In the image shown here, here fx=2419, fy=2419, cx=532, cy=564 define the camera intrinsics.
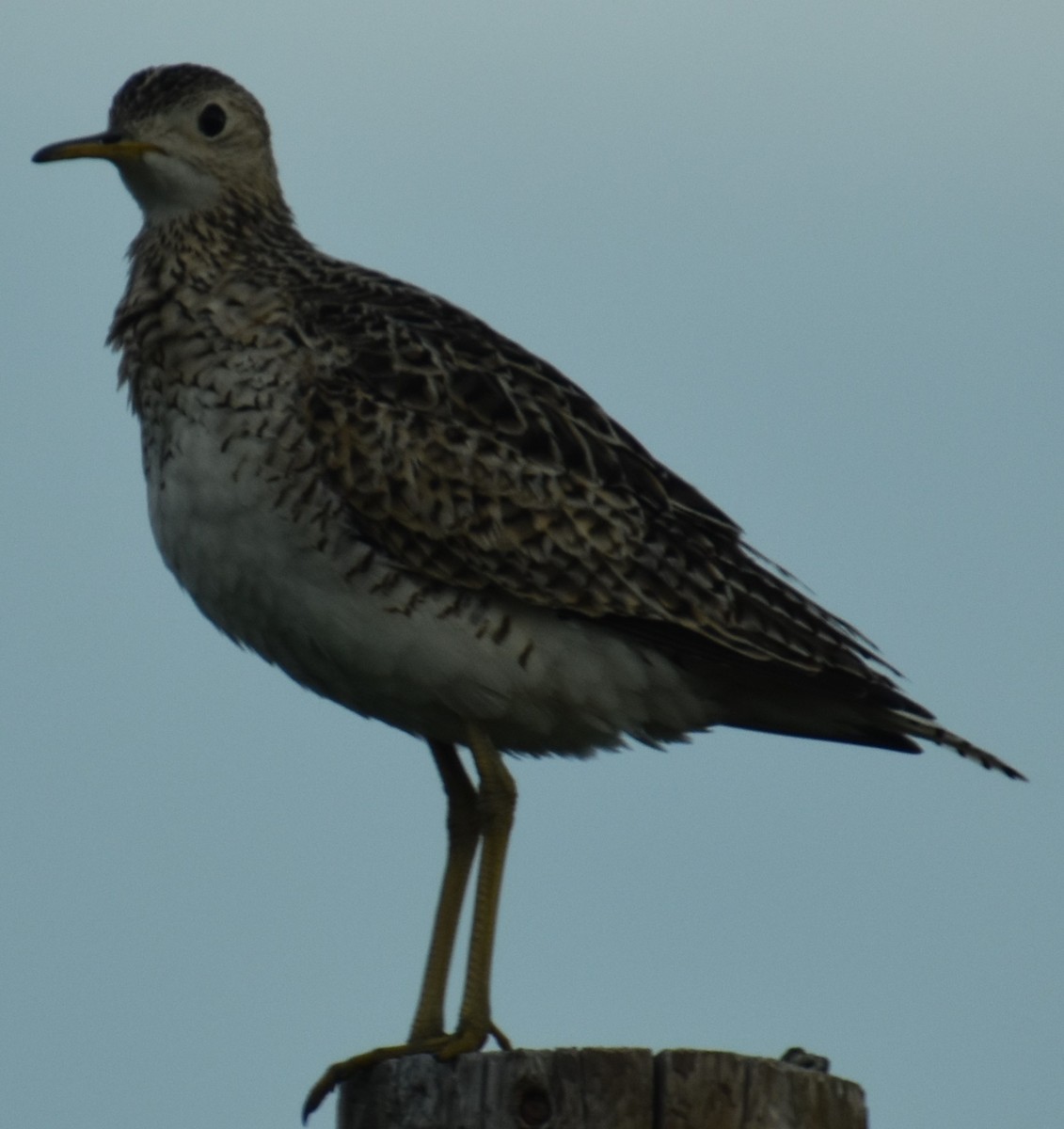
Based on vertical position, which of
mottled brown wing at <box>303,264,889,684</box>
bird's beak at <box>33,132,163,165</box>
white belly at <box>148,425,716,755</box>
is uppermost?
bird's beak at <box>33,132,163,165</box>

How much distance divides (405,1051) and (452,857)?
226cm

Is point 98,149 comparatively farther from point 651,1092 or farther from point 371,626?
point 651,1092

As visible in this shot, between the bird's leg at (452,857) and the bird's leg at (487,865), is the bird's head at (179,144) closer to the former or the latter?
the bird's leg at (452,857)

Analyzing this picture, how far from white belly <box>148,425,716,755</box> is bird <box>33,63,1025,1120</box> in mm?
13

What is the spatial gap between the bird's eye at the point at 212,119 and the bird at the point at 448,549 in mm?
587

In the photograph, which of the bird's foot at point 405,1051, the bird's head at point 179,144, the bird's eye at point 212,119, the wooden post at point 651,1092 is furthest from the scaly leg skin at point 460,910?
the bird's eye at point 212,119

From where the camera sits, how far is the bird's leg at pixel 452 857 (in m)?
12.1

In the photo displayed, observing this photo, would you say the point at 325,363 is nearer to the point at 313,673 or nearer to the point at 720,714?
the point at 313,673

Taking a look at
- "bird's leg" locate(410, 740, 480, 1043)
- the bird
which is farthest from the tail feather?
"bird's leg" locate(410, 740, 480, 1043)

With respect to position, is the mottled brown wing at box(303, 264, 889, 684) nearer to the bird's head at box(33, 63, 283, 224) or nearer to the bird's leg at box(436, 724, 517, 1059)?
the bird's leg at box(436, 724, 517, 1059)

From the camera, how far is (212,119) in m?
13.1

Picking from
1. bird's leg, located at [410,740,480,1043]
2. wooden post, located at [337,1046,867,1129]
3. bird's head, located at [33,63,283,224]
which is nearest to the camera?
wooden post, located at [337,1046,867,1129]

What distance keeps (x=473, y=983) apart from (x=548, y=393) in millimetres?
2987

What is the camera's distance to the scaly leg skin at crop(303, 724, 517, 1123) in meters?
10.5
